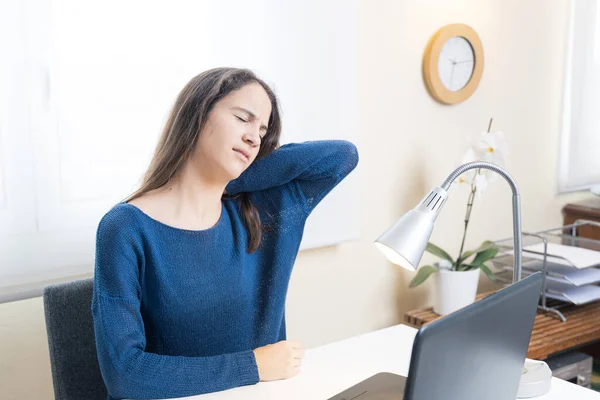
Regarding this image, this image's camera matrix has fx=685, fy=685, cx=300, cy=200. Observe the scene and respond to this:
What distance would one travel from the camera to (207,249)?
57.7 inches

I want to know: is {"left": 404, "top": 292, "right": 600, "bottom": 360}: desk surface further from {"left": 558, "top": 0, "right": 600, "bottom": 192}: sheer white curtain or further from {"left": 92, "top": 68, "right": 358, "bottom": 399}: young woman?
{"left": 92, "top": 68, "right": 358, "bottom": 399}: young woman

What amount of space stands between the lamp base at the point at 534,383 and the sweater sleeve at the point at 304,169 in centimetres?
65

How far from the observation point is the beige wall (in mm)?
2352

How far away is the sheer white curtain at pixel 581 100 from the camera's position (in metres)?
3.03

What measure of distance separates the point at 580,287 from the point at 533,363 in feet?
4.21

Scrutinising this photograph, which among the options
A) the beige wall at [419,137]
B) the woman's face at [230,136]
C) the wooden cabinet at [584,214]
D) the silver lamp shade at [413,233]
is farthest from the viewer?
the wooden cabinet at [584,214]

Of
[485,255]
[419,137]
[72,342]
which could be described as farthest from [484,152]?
[72,342]

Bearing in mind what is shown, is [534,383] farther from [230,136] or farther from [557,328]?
[557,328]

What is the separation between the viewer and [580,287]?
2523 mm

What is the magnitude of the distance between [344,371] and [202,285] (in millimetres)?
346

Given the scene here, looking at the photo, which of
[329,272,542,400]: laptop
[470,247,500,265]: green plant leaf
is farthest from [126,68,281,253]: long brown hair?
[470,247,500,265]: green plant leaf

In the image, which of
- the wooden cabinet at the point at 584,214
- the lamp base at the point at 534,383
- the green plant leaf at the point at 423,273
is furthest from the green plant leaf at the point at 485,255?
the lamp base at the point at 534,383

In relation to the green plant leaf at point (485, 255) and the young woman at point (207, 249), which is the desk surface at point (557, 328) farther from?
the young woman at point (207, 249)

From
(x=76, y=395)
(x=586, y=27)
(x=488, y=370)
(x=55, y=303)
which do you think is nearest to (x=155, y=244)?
(x=55, y=303)
